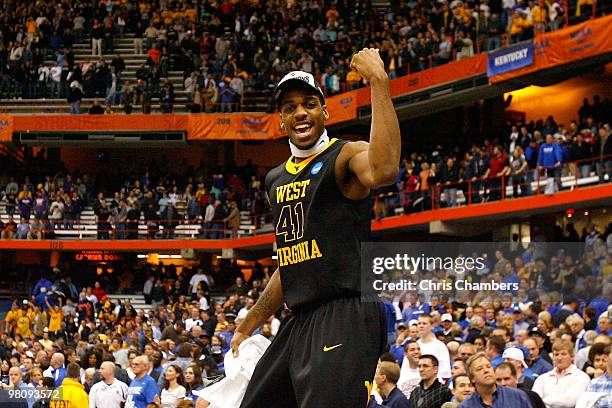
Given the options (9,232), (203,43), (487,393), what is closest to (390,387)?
(487,393)

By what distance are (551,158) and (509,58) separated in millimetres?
4125

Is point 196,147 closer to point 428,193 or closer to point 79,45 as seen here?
point 79,45

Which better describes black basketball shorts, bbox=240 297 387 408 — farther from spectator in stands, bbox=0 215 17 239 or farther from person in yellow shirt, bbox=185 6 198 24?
person in yellow shirt, bbox=185 6 198 24

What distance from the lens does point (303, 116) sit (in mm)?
4285

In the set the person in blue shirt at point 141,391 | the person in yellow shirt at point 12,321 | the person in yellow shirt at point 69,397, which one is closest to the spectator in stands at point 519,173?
the person in blue shirt at point 141,391

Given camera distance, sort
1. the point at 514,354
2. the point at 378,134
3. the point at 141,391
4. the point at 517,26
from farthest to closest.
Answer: the point at 517,26
the point at 141,391
the point at 514,354
the point at 378,134

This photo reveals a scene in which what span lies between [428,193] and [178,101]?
1190 cm

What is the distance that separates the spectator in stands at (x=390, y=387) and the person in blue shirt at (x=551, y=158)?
1280cm

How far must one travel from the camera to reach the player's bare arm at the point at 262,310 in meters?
4.59

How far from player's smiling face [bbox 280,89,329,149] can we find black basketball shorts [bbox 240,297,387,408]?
69cm

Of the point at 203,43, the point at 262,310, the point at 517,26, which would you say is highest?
the point at 203,43

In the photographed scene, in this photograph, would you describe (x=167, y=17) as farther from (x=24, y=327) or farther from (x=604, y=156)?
(x=604, y=156)

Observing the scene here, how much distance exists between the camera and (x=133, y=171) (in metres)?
35.1

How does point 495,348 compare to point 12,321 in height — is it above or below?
above
